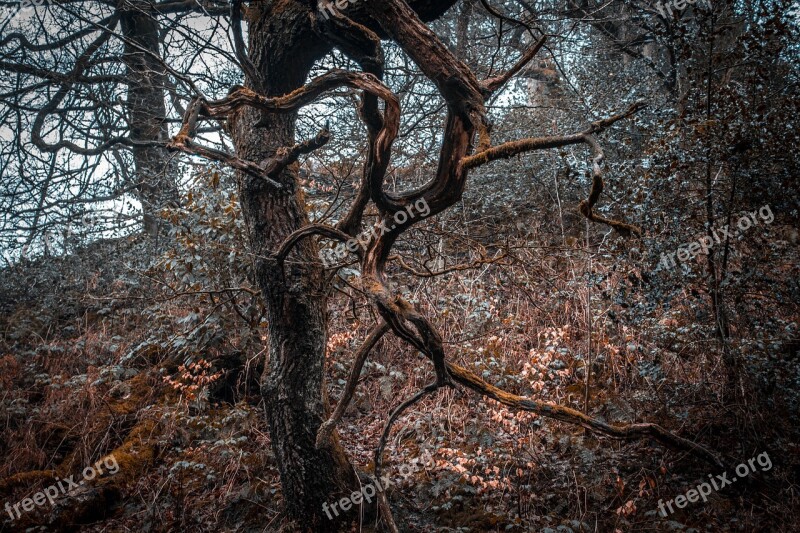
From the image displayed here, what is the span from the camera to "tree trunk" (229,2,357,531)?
321cm

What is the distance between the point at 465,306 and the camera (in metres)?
5.27

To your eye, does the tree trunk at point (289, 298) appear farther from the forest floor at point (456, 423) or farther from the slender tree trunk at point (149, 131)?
the slender tree trunk at point (149, 131)

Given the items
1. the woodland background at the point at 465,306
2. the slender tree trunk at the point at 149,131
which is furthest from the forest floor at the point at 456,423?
the slender tree trunk at the point at 149,131

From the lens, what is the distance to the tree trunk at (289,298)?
3.21 metres

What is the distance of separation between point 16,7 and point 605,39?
25.9 feet

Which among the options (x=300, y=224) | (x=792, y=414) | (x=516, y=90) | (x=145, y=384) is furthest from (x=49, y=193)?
(x=792, y=414)

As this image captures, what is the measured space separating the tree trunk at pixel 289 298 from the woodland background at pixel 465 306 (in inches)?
8.6

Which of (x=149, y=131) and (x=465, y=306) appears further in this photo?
(x=149, y=131)

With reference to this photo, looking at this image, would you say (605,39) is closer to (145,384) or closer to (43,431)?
(145,384)

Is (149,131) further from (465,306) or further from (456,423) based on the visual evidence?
(456,423)

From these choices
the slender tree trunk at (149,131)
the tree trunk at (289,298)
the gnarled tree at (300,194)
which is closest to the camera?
the gnarled tree at (300,194)

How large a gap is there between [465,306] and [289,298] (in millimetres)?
2504

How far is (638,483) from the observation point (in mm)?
3449

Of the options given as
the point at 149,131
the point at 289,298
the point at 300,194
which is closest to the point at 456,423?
the point at 289,298
